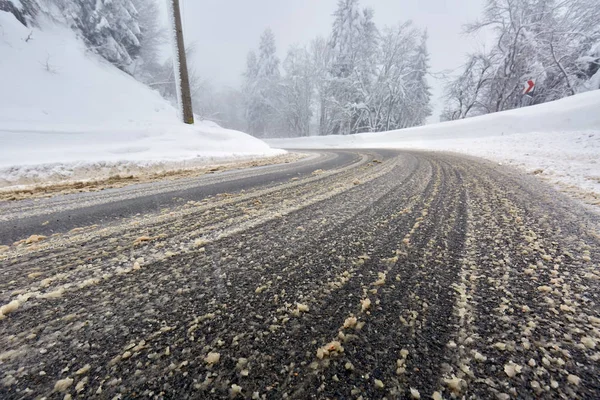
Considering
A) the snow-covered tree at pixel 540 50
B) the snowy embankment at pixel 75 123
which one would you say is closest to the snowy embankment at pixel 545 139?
the snowy embankment at pixel 75 123

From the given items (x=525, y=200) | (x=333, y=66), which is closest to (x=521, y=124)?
(x=525, y=200)

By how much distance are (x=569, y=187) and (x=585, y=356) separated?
299cm

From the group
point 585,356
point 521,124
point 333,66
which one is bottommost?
point 585,356

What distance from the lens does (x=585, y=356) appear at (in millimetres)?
581

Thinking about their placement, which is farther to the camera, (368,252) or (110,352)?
(368,252)

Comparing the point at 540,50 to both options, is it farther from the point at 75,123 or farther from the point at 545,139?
the point at 75,123

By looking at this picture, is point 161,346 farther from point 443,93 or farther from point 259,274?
point 443,93

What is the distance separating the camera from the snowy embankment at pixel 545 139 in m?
3.68

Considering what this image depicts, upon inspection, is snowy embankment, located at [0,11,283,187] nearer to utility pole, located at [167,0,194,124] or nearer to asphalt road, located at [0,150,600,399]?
utility pole, located at [167,0,194,124]

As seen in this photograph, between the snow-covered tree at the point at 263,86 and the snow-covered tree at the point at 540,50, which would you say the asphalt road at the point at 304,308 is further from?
the snow-covered tree at the point at 263,86

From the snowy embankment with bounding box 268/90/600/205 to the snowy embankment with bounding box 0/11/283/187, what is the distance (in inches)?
235

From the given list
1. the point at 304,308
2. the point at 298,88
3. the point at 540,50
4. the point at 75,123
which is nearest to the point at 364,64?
the point at 298,88

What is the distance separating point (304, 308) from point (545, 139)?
11047 mm

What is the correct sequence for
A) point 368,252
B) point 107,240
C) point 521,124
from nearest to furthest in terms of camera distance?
1. point 368,252
2. point 107,240
3. point 521,124
